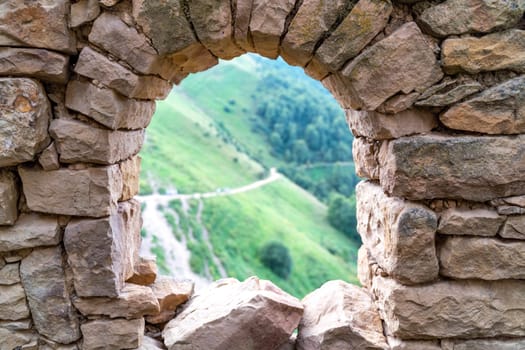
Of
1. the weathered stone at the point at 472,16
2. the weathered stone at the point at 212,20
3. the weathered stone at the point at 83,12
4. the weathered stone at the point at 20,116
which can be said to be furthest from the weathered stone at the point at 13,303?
the weathered stone at the point at 472,16

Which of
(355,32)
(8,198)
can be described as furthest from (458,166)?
(8,198)

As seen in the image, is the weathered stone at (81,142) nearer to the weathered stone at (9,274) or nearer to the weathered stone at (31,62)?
the weathered stone at (31,62)

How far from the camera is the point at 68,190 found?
264 cm

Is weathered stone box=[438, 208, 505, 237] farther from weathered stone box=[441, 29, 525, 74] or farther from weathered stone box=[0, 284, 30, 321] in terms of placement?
weathered stone box=[0, 284, 30, 321]

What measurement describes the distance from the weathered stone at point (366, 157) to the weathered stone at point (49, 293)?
2.04 metres

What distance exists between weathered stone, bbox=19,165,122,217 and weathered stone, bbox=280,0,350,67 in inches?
52.3

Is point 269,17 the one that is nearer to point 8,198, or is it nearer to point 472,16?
point 472,16

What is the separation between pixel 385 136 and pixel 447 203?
53 centimetres

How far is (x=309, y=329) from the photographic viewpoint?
2.99m

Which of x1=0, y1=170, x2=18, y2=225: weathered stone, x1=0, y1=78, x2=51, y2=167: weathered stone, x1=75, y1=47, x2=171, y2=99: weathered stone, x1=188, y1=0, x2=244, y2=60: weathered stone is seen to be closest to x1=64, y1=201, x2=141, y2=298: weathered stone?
x1=0, y1=170, x2=18, y2=225: weathered stone

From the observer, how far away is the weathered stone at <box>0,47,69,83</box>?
8.20 ft

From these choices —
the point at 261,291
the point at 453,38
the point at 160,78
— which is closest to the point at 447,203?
the point at 453,38

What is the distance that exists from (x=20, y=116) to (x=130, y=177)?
0.86m

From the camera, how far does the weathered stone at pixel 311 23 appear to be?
2.42 meters
